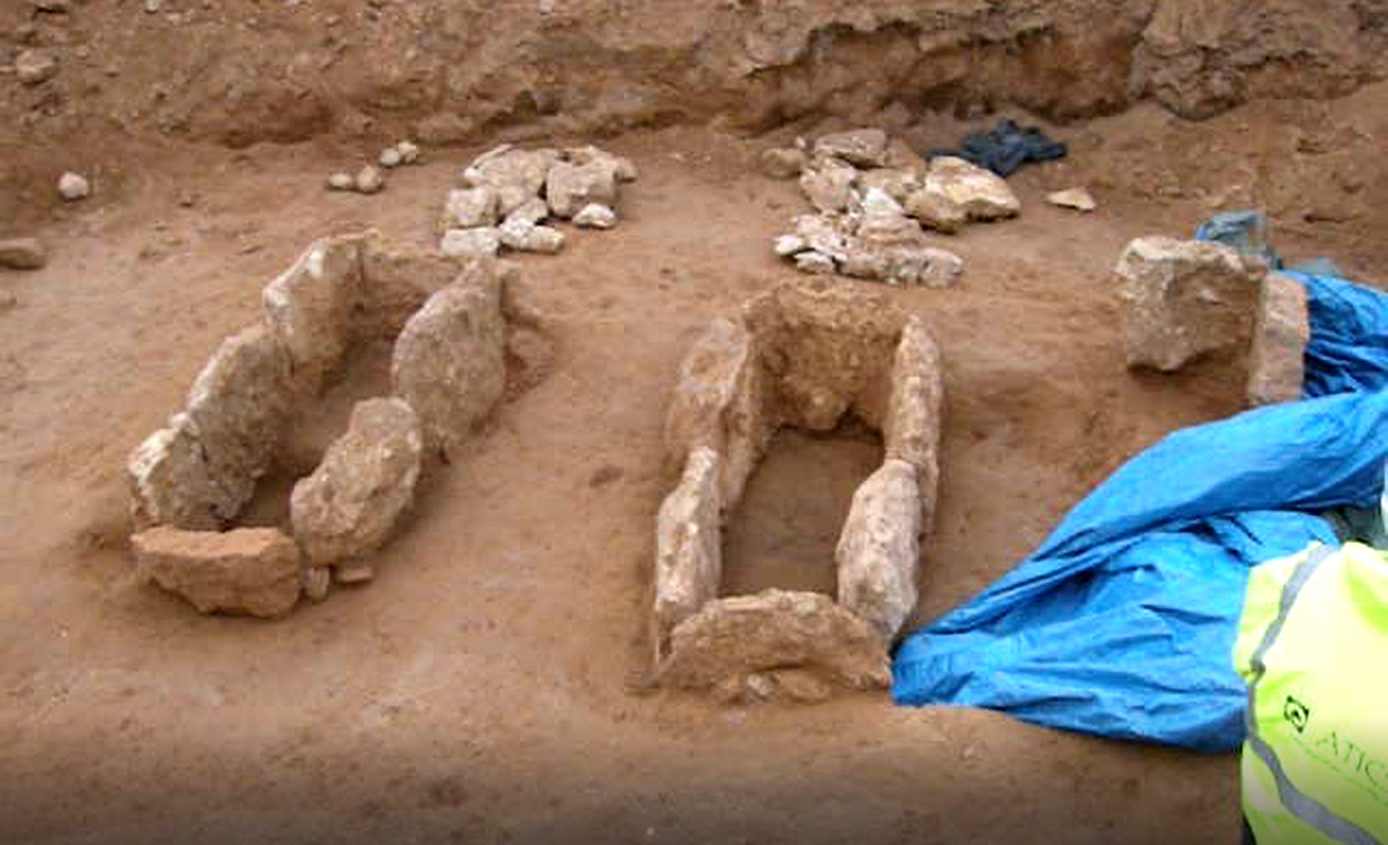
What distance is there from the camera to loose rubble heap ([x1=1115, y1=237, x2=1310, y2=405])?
5.88 m

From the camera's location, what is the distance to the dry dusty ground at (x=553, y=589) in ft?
13.8

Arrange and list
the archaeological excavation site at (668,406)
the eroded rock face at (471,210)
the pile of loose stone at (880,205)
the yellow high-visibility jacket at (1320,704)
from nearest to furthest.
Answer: the yellow high-visibility jacket at (1320,704) → the archaeological excavation site at (668,406) → the pile of loose stone at (880,205) → the eroded rock face at (471,210)

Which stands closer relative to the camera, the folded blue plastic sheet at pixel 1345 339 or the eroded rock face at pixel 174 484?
the eroded rock face at pixel 174 484

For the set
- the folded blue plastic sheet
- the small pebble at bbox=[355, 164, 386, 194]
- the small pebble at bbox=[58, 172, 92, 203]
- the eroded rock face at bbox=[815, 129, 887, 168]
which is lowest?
the small pebble at bbox=[58, 172, 92, 203]

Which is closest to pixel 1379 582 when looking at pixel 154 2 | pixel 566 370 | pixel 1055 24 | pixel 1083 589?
pixel 1083 589

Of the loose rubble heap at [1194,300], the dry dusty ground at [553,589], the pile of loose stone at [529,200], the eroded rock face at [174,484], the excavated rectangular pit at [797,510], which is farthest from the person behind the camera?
the pile of loose stone at [529,200]

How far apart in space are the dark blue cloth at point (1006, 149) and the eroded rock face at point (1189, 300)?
2.82 meters

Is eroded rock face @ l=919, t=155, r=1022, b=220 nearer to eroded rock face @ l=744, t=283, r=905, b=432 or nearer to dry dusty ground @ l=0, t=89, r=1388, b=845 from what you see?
dry dusty ground @ l=0, t=89, r=1388, b=845

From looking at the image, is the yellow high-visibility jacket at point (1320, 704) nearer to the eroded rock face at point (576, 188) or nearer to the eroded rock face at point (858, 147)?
the eroded rock face at point (576, 188)

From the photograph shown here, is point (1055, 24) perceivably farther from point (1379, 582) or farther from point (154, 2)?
point (1379, 582)

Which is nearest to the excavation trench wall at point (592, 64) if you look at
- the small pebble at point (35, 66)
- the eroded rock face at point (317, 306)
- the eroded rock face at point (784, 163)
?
the small pebble at point (35, 66)

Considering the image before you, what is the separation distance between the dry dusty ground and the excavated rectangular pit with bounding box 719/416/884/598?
2 cm

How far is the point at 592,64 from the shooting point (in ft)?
Result: 29.0

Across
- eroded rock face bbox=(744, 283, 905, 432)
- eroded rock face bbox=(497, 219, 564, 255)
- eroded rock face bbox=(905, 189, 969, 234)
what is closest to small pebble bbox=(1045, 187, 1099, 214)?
eroded rock face bbox=(905, 189, 969, 234)
